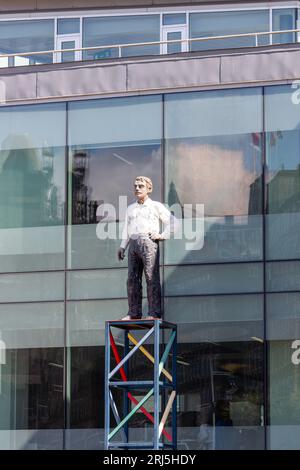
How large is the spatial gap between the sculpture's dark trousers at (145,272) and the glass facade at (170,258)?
7.75 ft

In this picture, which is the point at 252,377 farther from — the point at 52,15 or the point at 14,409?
the point at 52,15

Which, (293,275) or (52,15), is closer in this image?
(293,275)

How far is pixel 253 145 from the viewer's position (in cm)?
2650

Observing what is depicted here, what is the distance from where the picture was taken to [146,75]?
27.1 m

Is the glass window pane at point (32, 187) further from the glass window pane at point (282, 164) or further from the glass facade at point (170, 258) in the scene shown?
A: the glass window pane at point (282, 164)

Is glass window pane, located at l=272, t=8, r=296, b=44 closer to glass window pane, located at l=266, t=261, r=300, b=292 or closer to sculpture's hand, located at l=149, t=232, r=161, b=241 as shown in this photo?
glass window pane, located at l=266, t=261, r=300, b=292

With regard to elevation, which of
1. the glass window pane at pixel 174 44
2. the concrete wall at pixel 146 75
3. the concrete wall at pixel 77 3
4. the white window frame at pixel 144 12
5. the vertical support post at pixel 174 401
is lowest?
the vertical support post at pixel 174 401

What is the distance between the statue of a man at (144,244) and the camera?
23.7 metres

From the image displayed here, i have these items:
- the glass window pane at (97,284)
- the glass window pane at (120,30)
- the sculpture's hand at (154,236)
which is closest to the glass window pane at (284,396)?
the glass window pane at (97,284)

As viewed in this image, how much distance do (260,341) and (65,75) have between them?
669cm

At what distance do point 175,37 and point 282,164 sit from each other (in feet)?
17.7

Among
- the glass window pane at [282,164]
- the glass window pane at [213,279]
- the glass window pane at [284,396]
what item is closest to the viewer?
the glass window pane at [284,396]
